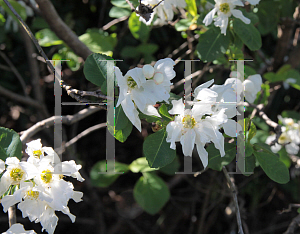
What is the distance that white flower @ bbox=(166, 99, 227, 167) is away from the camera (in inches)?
32.9

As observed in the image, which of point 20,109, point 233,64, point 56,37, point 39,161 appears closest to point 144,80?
point 39,161

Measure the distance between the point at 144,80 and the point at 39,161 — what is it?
374mm

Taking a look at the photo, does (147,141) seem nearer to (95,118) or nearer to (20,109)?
(95,118)

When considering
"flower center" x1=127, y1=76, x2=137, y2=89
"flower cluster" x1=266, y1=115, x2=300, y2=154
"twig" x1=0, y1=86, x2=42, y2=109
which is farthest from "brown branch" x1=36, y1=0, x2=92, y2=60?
"flower cluster" x1=266, y1=115, x2=300, y2=154

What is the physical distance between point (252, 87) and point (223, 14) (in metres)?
0.32

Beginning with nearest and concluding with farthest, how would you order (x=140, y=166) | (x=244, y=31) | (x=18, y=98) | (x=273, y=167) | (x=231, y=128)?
(x=231, y=128) < (x=273, y=167) < (x=244, y=31) < (x=140, y=166) < (x=18, y=98)

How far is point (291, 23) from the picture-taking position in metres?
1.82

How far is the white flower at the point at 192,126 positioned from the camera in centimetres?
84

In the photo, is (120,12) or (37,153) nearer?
(37,153)

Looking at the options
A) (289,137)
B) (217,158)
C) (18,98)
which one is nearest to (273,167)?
(217,158)

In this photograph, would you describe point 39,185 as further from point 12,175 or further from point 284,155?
point 284,155

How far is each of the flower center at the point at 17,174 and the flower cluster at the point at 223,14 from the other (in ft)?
2.61

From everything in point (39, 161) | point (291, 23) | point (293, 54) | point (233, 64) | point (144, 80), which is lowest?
point (39, 161)

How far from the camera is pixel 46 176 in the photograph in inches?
34.2
